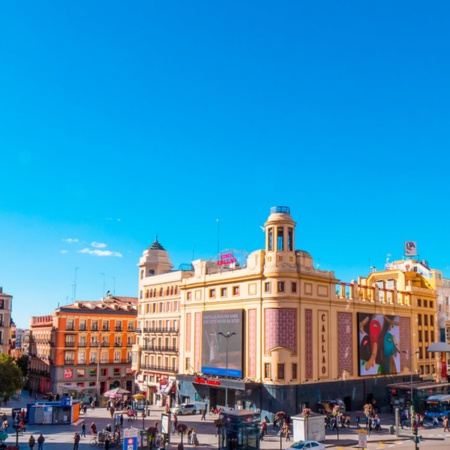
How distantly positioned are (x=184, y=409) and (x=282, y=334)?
14474 millimetres

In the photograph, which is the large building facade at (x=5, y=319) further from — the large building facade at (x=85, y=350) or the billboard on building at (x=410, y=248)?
the billboard on building at (x=410, y=248)

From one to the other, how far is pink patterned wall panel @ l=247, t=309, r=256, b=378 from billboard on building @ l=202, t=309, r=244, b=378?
103 cm

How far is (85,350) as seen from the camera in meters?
87.8

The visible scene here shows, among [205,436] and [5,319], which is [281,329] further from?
[5,319]

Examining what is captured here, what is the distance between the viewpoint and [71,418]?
53844 mm

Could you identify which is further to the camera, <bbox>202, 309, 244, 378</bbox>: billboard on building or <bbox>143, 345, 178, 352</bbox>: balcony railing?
<bbox>143, 345, 178, 352</bbox>: balcony railing

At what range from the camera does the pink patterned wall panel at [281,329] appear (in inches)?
2201

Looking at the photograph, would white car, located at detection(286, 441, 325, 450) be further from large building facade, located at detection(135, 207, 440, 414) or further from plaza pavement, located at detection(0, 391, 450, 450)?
large building facade, located at detection(135, 207, 440, 414)

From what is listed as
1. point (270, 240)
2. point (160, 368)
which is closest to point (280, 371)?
point (270, 240)

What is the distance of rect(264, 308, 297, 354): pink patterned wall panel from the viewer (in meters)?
55.9

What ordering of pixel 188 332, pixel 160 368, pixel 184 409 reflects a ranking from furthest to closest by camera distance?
pixel 160 368, pixel 188 332, pixel 184 409

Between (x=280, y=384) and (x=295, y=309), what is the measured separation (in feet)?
25.2

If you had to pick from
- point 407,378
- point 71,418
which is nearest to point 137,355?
point 71,418

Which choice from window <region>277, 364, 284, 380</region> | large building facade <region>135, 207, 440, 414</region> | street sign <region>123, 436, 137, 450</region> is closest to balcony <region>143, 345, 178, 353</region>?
large building facade <region>135, 207, 440, 414</region>
